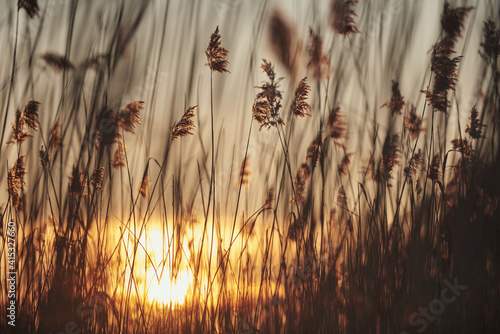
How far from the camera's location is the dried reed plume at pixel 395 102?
2123 millimetres

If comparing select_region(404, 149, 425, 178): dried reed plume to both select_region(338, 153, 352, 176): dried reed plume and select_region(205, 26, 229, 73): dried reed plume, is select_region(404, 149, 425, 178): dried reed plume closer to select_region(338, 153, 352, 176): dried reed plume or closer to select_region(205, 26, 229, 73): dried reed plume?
select_region(338, 153, 352, 176): dried reed plume

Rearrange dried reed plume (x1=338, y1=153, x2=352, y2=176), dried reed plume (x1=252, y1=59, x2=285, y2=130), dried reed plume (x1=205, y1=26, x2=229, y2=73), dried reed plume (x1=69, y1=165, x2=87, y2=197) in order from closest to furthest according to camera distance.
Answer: dried reed plume (x1=69, y1=165, x2=87, y2=197) < dried reed plume (x1=205, y1=26, x2=229, y2=73) < dried reed plume (x1=252, y1=59, x2=285, y2=130) < dried reed plume (x1=338, y1=153, x2=352, y2=176)

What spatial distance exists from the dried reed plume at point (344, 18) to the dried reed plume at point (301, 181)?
0.63 meters

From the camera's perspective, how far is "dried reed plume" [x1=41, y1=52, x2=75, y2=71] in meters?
1.99

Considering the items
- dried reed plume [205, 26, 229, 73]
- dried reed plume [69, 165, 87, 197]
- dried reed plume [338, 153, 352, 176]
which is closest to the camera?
dried reed plume [69, 165, 87, 197]

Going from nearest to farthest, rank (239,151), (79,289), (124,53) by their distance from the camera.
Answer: (79,289) → (124,53) → (239,151)

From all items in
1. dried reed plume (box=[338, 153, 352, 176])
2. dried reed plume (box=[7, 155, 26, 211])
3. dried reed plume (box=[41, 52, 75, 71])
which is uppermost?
dried reed plume (box=[41, 52, 75, 71])

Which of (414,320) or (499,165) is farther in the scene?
(499,165)

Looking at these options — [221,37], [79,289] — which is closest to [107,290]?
[79,289]

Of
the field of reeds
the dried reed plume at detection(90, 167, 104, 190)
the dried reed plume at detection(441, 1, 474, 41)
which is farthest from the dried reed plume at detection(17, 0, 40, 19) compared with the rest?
the dried reed plume at detection(441, 1, 474, 41)

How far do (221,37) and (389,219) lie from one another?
1100 mm

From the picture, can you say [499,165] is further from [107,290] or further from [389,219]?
[107,290]

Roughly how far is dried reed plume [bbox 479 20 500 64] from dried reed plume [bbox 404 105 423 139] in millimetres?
404

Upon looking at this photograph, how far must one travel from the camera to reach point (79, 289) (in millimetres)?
1858
